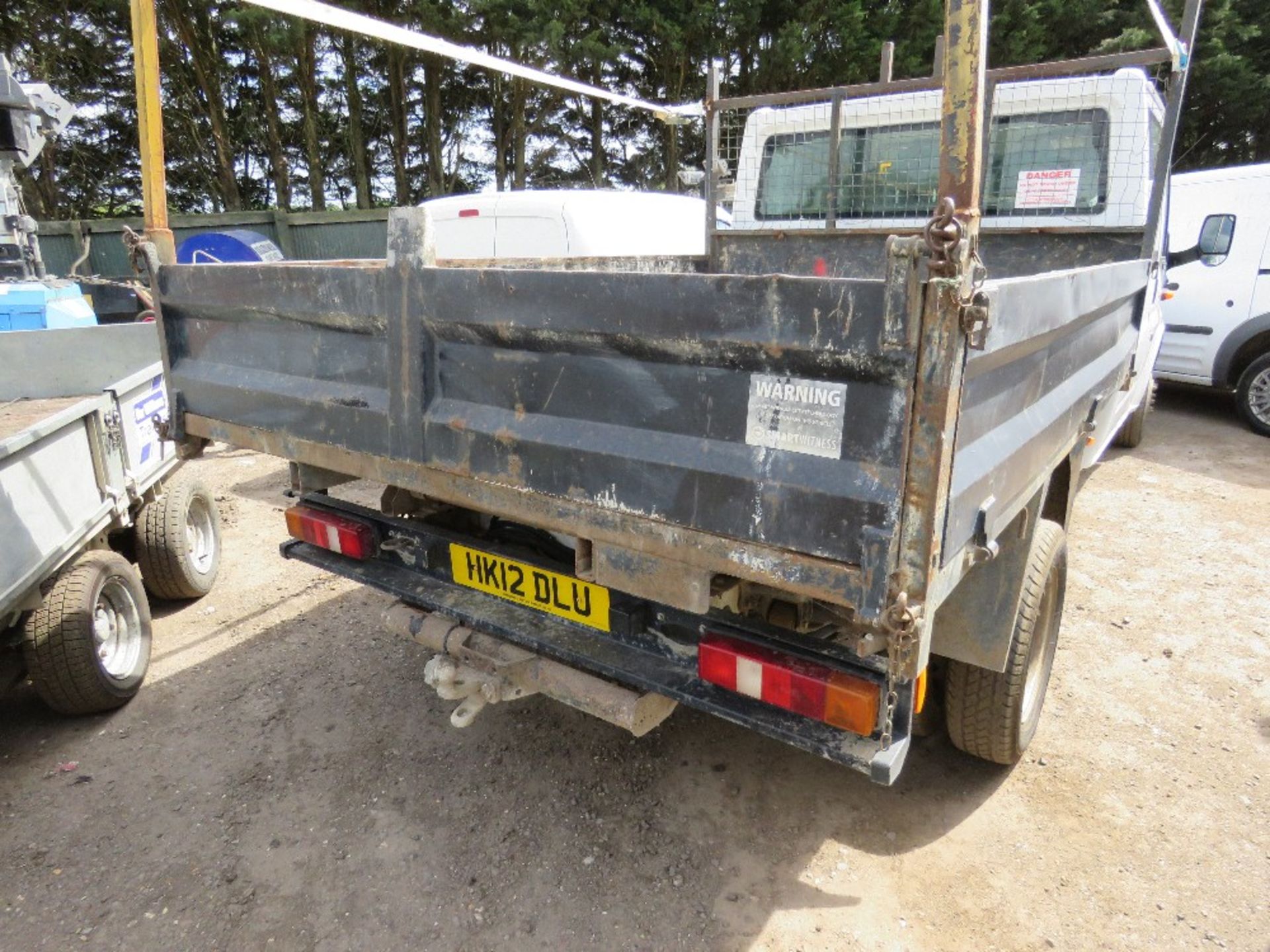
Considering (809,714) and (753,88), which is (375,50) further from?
(809,714)

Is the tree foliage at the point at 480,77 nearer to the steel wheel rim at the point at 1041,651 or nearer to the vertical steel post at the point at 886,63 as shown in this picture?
the vertical steel post at the point at 886,63

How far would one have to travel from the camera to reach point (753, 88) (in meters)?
15.3

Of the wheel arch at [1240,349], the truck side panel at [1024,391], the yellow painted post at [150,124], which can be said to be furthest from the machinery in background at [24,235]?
the wheel arch at [1240,349]

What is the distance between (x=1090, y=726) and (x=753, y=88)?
49.1ft

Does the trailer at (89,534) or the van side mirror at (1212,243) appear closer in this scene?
the trailer at (89,534)

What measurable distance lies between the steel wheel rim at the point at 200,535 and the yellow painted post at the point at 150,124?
1781 mm

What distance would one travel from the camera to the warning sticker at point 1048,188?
13.2 ft

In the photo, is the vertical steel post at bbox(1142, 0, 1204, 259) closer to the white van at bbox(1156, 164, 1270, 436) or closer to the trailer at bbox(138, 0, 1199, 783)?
the trailer at bbox(138, 0, 1199, 783)

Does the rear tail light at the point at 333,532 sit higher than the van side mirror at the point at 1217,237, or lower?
lower

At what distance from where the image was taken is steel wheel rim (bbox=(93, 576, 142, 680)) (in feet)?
10.4

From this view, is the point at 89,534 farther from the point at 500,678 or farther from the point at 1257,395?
the point at 1257,395

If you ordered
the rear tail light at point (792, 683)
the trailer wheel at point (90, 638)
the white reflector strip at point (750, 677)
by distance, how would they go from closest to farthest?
the rear tail light at point (792, 683) → the white reflector strip at point (750, 677) → the trailer wheel at point (90, 638)

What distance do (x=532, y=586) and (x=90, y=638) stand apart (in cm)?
182

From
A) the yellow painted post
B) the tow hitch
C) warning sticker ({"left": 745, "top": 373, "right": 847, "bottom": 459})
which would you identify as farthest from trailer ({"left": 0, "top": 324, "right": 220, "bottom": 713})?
warning sticker ({"left": 745, "top": 373, "right": 847, "bottom": 459})
